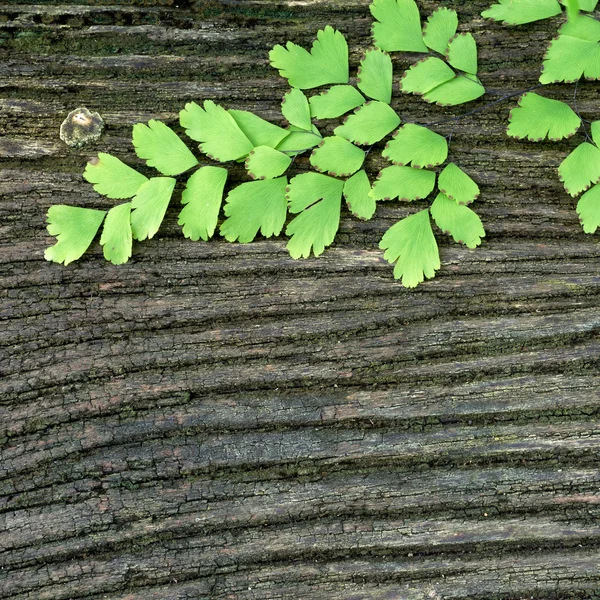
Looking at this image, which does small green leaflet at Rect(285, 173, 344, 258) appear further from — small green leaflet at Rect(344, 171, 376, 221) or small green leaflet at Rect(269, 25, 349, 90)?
small green leaflet at Rect(269, 25, 349, 90)

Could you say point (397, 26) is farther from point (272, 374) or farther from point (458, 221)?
point (272, 374)

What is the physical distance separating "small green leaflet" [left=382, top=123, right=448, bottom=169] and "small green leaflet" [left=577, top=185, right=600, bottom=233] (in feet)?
1.32

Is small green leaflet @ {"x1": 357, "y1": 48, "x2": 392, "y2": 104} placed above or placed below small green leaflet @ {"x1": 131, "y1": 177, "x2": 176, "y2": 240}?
above

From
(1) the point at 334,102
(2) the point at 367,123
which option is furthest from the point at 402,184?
(1) the point at 334,102

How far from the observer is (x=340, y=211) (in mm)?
1697

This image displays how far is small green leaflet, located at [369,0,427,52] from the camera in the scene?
1.69 m

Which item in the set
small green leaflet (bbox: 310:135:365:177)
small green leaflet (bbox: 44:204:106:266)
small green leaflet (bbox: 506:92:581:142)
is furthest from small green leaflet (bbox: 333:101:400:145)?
small green leaflet (bbox: 44:204:106:266)

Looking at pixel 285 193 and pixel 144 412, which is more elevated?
pixel 285 193

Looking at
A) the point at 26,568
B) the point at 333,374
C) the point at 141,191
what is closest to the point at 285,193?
the point at 141,191

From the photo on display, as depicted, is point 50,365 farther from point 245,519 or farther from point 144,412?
Answer: point 245,519

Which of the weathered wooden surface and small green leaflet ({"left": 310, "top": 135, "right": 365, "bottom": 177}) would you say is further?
small green leaflet ({"left": 310, "top": 135, "right": 365, "bottom": 177})

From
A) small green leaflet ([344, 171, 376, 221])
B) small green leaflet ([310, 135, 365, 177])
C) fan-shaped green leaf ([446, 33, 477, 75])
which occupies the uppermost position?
fan-shaped green leaf ([446, 33, 477, 75])

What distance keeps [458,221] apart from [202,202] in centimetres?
71

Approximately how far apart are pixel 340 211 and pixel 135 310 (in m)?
0.64
